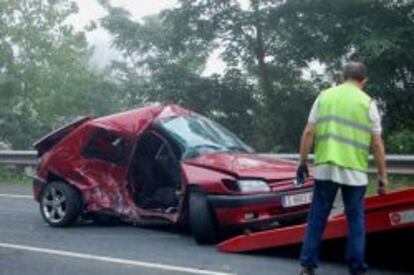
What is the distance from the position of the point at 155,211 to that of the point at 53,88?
15937 millimetres

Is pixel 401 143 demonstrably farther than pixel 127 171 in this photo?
Yes

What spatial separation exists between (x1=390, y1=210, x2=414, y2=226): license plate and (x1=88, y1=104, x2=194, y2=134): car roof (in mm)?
3538

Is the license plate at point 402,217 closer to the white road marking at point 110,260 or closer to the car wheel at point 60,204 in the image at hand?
the white road marking at point 110,260

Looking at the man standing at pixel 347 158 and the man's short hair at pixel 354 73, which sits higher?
the man's short hair at pixel 354 73

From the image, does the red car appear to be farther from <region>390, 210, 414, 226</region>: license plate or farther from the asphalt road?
<region>390, 210, 414, 226</region>: license plate

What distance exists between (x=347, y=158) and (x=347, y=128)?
0.80 ft

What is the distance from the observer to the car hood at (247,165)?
7.66m

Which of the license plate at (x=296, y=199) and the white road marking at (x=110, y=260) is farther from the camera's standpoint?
the license plate at (x=296, y=199)

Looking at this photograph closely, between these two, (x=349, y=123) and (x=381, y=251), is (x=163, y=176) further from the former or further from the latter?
(x=349, y=123)

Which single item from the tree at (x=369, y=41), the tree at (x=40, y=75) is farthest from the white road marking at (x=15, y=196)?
the tree at (x=40, y=75)

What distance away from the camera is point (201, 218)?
7.65m

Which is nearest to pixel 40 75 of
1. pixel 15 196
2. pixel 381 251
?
pixel 15 196

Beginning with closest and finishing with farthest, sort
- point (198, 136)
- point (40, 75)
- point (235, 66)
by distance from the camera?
point (198, 136)
point (235, 66)
point (40, 75)

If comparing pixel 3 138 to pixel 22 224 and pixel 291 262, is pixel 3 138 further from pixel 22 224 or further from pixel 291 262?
pixel 291 262
